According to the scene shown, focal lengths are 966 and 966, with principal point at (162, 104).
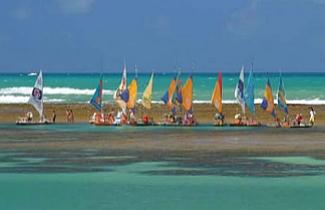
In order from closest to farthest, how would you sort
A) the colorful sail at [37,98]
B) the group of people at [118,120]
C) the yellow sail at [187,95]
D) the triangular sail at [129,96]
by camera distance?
the group of people at [118,120], the yellow sail at [187,95], the colorful sail at [37,98], the triangular sail at [129,96]

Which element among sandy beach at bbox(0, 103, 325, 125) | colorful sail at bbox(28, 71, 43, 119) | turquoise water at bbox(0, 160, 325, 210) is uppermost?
colorful sail at bbox(28, 71, 43, 119)

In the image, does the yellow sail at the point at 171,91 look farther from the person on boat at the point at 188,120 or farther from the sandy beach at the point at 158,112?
the person on boat at the point at 188,120

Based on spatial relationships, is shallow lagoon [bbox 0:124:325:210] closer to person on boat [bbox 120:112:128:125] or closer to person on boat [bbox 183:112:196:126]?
person on boat [bbox 183:112:196:126]

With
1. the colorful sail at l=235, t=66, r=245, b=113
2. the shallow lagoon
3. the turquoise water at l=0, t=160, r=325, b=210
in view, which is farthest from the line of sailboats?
the turquoise water at l=0, t=160, r=325, b=210

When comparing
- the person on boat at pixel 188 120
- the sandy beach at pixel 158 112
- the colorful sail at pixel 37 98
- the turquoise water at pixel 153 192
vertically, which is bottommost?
the turquoise water at pixel 153 192

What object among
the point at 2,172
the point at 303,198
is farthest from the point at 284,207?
the point at 2,172

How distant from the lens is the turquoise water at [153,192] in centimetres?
2316

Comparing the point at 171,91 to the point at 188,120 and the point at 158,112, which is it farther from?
the point at 158,112

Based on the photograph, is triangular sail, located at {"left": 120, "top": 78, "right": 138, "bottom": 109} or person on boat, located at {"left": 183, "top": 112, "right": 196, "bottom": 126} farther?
triangular sail, located at {"left": 120, "top": 78, "right": 138, "bottom": 109}

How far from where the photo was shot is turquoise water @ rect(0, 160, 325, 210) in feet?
76.0

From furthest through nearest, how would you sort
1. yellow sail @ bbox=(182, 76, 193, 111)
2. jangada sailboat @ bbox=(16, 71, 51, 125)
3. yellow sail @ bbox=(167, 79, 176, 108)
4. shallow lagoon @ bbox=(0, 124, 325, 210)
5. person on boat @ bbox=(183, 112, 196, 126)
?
yellow sail @ bbox=(167, 79, 176, 108) < yellow sail @ bbox=(182, 76, 193, 111) < jangada sailboat @ bbox=(16, 71, 51, 125) < person on boat @ bbox=(183, 112, 196, 126) < shallow lagoon @ bbox=(0, 124, 325, 210)

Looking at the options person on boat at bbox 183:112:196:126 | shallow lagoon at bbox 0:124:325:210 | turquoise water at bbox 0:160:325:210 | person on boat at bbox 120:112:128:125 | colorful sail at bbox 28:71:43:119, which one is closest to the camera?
turquoise water at bbox 0:160:325:210

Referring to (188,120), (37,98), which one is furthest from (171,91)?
(37,98)

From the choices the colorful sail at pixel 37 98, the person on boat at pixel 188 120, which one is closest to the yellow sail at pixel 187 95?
the person on boat at pixel 188 120
